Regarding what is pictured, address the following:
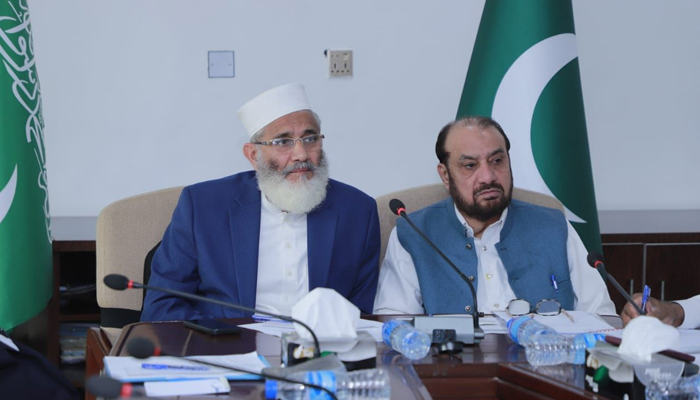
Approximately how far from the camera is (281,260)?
291cm

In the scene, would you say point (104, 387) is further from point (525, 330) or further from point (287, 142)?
point (287, 142)

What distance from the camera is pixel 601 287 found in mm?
2812

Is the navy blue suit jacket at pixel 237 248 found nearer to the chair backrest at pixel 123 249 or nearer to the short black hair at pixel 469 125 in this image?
the chair backrest at pixel 123 249

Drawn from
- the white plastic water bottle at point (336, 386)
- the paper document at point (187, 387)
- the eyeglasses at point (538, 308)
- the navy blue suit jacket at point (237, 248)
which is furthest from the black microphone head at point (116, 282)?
the eyeglasses at point (538, 308)

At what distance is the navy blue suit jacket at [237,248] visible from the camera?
8.89ft

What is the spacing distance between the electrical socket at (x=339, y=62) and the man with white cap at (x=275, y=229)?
5.11 ft

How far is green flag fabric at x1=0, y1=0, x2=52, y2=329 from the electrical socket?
1.73 m

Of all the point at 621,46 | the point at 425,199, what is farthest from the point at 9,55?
the point at 621,46

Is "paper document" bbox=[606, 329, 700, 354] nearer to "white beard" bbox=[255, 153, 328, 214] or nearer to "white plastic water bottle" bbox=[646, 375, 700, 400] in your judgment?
"white plastic water bottle" bbox=[646, 375, 700, 400]

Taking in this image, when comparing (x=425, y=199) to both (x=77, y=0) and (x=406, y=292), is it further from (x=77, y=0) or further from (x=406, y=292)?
(x=77, y=0)

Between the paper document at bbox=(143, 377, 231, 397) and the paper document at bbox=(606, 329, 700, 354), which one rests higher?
the paper document at bbox=(143, 377, 231, 397)

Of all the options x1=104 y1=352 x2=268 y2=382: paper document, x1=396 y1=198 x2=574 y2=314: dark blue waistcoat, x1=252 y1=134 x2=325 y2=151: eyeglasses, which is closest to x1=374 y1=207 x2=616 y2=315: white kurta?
x1=396 y1=198 x2=574 y2=314: dark blue waistcoat

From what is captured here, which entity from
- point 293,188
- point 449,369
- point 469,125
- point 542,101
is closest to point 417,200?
point 469,125

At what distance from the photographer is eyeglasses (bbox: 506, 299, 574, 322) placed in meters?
2.26
